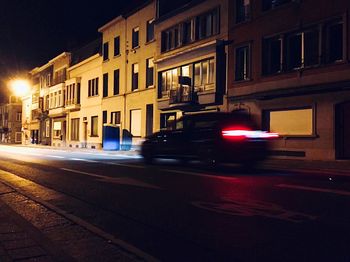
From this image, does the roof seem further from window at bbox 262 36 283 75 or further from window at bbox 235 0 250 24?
window at bbox 262 36 283 75

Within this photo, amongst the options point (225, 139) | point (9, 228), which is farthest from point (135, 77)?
point (9, 228)

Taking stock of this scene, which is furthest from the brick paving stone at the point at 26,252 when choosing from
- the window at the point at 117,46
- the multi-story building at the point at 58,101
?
the multi-story building at the point at 58,101

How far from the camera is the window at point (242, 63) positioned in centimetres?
2669

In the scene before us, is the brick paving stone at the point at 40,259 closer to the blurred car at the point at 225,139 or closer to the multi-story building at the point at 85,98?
the blurred car at the point at 225,139

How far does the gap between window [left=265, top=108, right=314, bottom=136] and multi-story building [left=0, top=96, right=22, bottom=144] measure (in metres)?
65.3

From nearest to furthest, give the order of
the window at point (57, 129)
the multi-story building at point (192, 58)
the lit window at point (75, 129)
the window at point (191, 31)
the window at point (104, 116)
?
the multi-story building at point (192, 58) → the window at point (191, 31) → the window at point (104, 116) → the lit window at point (75, 129) → the window at point (57, 129)

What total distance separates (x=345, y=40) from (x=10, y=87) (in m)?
73.9

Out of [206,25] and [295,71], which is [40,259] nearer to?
[295,71]

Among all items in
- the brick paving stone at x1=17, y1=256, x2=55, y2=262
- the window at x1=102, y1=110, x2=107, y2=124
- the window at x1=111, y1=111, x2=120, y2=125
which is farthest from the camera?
the window at x1=102, y1=110, x2=107, y2=124

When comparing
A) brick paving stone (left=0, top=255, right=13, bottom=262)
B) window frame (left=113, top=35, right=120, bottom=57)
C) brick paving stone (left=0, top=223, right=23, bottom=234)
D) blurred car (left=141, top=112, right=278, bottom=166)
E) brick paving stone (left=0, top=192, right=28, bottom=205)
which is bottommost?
brick paving stone (left=0, top=192, right=28, bottom=205)

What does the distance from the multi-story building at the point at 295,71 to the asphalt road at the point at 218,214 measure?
9810 mm

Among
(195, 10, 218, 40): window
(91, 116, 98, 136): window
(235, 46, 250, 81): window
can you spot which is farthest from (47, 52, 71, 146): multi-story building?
(235, 46, 250, 81): window

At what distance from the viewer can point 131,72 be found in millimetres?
39062

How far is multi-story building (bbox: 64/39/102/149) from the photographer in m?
44.8
